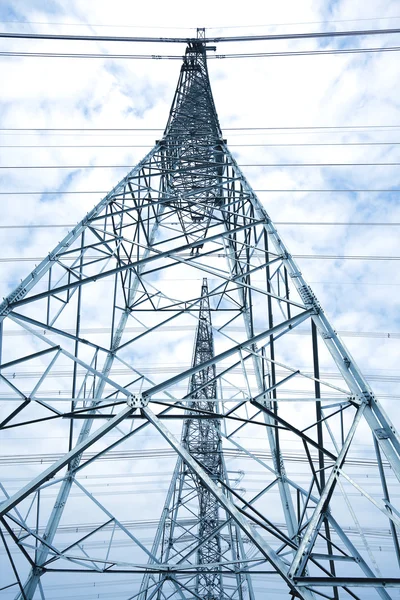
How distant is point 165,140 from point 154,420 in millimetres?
9129

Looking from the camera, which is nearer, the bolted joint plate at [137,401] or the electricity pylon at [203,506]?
the bolted joint plate at [137,401]

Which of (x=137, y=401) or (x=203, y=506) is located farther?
(x=203, y=506)

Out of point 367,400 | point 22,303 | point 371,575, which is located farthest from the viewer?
point 22,303

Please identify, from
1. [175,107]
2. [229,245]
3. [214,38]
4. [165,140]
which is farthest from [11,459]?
[214,38]

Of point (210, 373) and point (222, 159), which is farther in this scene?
point (210, 373)

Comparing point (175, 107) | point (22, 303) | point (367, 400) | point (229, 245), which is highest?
point (175, 107)

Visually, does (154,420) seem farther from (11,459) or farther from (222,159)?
(11,459)

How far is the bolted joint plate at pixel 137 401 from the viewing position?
420 centimetres

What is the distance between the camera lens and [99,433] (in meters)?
3.96

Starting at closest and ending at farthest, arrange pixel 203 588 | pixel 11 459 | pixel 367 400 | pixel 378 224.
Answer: pixel 367 400 → pixel 378 224 → pixel 11 459 → pixel 203 588

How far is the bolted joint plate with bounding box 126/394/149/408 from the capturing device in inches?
165

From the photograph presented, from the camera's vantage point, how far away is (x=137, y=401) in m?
4.22

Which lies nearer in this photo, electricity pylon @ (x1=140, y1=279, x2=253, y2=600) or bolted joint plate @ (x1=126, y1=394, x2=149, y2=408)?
bolted joint plate @ (x1=126, y1=394, x2=149, y2=408)

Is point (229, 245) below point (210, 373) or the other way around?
below
